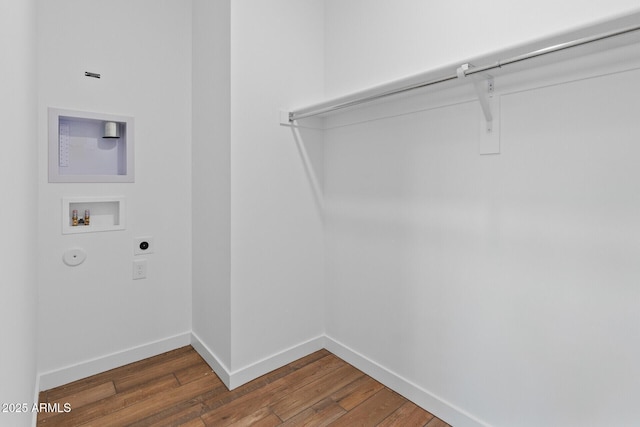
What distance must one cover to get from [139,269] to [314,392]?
1282 mm

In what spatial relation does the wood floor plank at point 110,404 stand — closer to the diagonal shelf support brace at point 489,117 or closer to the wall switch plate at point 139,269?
the wall switch plate at point 139,269

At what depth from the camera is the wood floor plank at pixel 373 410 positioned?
150 cm

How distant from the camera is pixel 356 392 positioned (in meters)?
1.72

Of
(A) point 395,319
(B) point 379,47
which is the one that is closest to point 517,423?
(A) point 395,319

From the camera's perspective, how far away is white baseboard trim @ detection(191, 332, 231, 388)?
70.1 inches

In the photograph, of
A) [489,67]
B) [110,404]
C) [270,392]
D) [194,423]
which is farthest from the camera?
[270,392]

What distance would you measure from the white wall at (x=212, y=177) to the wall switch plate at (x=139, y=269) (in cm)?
30

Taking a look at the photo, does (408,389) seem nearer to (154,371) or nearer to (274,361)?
(274,361)

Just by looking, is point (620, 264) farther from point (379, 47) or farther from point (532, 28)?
point (379, 47)

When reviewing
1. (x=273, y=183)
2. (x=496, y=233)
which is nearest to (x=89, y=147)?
(x=273, y=183)

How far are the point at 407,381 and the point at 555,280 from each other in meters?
0.89

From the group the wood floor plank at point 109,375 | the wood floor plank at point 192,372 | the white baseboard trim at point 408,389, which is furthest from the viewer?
the wood floor plank at point 192,372

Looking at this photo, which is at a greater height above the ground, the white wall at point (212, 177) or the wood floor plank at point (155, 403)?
the white wall at point (212, 177)

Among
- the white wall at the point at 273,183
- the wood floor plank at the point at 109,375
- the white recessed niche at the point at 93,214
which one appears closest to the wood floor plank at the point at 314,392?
the white wall at the point at 273,183
